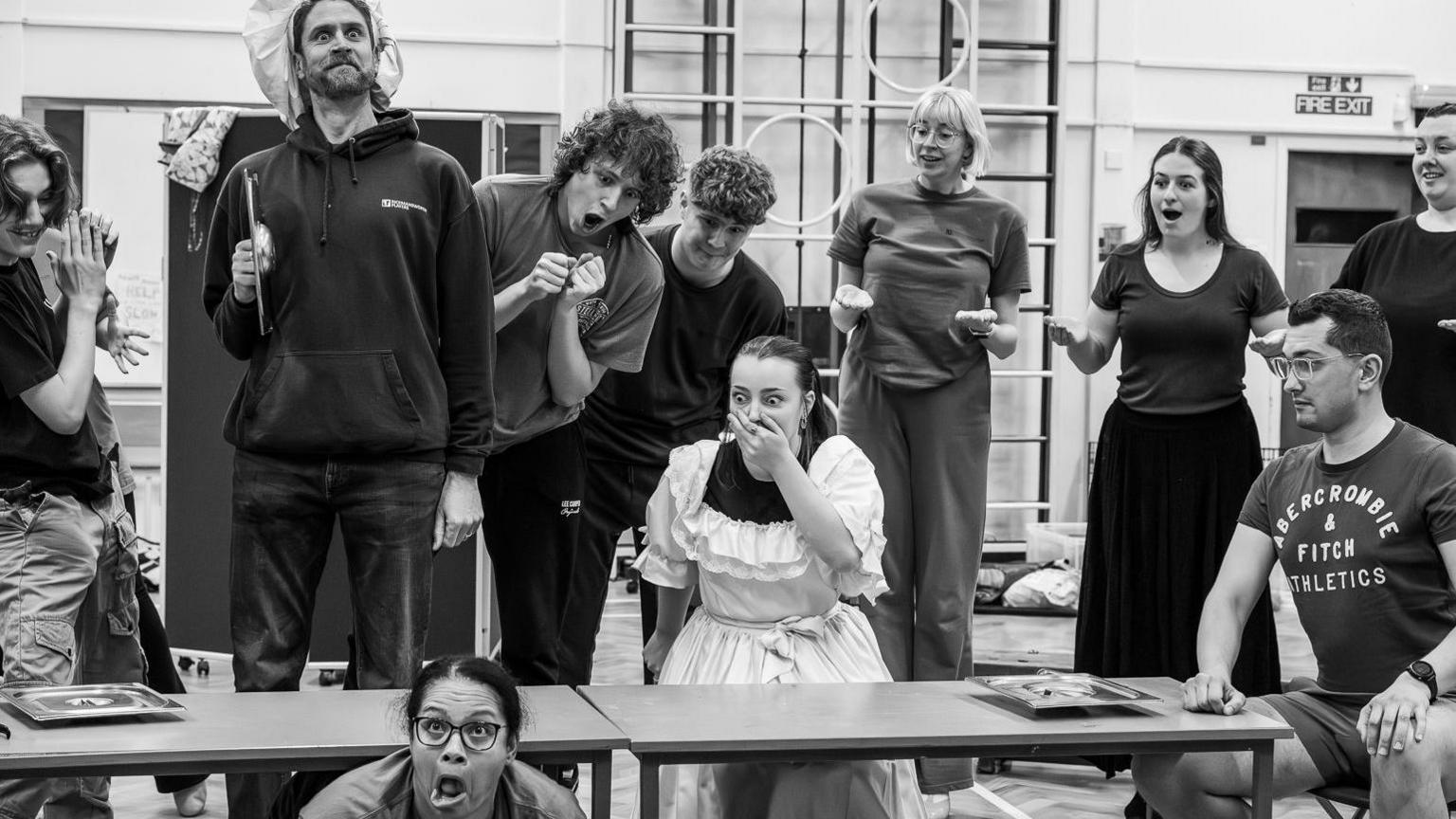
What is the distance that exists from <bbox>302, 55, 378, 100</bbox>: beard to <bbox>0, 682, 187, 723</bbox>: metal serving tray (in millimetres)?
1057

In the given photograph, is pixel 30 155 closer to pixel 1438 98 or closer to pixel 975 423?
pixel 975 423

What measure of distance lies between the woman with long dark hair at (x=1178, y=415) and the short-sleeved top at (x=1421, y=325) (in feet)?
0.90

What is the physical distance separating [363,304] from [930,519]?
60.1 inches

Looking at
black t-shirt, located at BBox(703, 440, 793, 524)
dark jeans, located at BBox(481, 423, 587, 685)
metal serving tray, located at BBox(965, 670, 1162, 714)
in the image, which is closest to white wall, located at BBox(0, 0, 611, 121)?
dark jeans, located at BBox(481, 423, 587, 685)

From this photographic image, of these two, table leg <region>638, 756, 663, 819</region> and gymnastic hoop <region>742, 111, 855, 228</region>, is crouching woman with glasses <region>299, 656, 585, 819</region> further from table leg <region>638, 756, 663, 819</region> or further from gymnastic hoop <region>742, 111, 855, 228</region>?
gymnastic hoop <region>742, 111, 855, 228</region>

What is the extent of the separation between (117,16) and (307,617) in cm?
567

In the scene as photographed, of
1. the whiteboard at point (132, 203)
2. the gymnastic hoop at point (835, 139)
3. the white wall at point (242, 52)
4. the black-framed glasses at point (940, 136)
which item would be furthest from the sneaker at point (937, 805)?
the whiteboard at point (132, 203)

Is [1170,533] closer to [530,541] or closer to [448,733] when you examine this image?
[530,541]

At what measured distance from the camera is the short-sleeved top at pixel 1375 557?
2721 millimetres

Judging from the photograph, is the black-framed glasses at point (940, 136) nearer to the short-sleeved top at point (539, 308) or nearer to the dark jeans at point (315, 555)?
the short-sleeved top at point (539, 308)

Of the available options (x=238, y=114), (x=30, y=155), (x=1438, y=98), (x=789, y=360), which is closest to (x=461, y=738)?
(x=789, y=360)

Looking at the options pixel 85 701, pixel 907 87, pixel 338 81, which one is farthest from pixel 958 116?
pixel 907 87

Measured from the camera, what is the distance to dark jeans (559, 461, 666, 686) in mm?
3445

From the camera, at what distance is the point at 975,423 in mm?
3695
